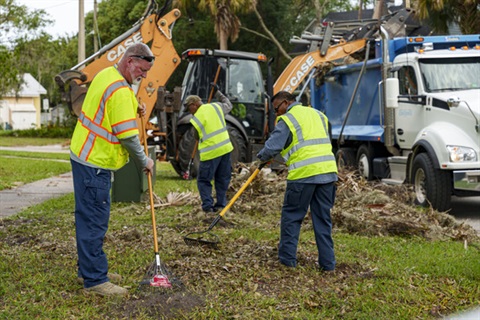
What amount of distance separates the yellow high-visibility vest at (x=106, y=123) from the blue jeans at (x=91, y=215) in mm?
110

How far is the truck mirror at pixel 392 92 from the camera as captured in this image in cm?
1327

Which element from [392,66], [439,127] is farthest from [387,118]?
[439,127]

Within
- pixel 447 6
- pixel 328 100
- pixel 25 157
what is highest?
pixel 447 6

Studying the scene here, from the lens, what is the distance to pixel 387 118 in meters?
14.5

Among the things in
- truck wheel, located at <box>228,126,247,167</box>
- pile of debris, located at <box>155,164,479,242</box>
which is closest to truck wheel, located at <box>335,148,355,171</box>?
truck wheel, located at <box>228,126,247,167</box>

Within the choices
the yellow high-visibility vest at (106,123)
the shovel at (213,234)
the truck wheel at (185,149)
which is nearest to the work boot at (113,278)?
the yellow high-visibility vest at (106,123)

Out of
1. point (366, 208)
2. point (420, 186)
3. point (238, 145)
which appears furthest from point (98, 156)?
point (238, 145)

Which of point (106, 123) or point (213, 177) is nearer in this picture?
point (106, 123)

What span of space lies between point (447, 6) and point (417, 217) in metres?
15.7

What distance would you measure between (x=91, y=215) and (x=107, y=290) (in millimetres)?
607

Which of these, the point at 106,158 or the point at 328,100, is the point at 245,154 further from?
the point at 106,158

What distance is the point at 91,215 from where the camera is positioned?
21.1 ft

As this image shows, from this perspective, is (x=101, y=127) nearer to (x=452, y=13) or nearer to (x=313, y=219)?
(x=313, y=219)

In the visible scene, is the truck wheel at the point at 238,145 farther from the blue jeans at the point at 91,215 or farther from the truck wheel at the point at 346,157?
the blue jeans at the point at 91,215
